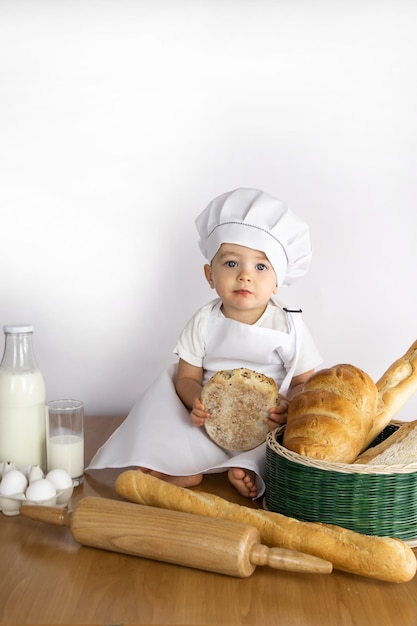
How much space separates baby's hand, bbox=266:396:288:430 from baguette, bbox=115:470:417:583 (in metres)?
0.20

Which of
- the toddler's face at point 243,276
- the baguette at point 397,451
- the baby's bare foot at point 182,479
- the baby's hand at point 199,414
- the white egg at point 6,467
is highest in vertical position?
the toddler's face at point 243,276

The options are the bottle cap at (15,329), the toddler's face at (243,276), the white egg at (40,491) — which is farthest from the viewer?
the toddler's face at (243,276)

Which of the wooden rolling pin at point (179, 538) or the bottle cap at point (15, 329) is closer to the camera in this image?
the wooden rolling pin at point (179, 538)

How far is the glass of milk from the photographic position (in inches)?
44.3

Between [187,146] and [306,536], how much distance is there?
913 mm

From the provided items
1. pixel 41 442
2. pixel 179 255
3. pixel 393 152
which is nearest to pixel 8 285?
pixel 179 255

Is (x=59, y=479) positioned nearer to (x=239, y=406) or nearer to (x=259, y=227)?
(x=239, y=406)

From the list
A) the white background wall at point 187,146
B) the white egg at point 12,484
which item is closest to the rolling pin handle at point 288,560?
the white egg at point 12,484

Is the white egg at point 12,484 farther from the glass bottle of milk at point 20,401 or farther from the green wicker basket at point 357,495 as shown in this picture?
the green wicker basket at point 357,495

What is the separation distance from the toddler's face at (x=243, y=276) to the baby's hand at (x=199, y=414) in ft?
0.59

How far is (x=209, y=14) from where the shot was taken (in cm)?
148

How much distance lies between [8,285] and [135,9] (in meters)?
0.64

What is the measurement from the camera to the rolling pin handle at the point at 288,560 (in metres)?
0.79

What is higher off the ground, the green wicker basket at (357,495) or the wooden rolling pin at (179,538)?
the green wicker basket at (357,495)
